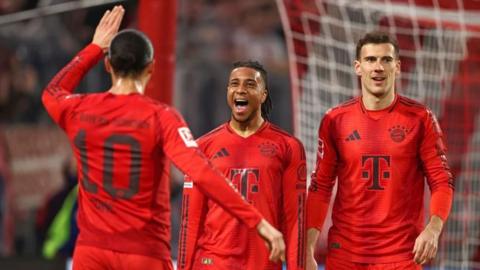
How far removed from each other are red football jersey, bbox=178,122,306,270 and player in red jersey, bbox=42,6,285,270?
2.34ft

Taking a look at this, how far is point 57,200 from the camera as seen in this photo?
9727mm

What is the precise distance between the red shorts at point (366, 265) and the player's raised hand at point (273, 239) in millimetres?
1004

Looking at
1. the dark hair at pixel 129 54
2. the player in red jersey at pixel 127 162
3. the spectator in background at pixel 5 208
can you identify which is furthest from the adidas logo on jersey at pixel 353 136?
the spectator in background at pixel 5 208

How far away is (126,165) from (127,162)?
12mm

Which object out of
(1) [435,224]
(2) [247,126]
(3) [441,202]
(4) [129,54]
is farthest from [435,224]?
(4) [129,54]

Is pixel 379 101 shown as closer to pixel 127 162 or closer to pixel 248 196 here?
pixel 248 196

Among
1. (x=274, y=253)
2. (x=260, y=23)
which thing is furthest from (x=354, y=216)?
(x=260, y=23)

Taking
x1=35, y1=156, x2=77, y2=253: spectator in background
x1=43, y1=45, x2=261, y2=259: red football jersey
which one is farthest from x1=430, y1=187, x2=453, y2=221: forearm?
x1=35, y1=156, x2=77, y2=253: spectator in background

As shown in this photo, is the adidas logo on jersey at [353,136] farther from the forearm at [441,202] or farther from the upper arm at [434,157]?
the forearm at [441,202]

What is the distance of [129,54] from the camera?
3.95 meters

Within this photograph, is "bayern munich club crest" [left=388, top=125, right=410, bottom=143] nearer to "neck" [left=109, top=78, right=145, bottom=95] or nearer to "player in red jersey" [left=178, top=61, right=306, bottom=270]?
"player in red jersey" [left=178, top=61, right=306, bottom=270]

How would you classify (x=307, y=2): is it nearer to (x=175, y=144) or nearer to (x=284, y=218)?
(x=284, y=218)

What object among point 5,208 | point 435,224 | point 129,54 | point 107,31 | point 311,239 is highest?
point 107,31

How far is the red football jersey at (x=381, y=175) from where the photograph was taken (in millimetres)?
4680
